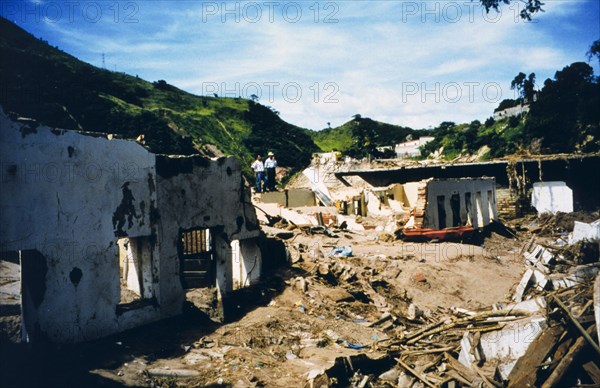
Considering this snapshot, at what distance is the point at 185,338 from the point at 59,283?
3068mm

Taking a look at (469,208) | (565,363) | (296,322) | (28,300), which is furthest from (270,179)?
(565,363)

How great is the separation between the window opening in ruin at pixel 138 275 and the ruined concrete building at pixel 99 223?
0.09 feet

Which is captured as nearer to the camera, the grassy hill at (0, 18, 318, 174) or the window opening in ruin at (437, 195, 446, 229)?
the window opening in ruin at (437, 195, 446, 229)

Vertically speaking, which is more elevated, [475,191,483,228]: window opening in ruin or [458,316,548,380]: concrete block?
[475,191,483,228]: window opening in ruin

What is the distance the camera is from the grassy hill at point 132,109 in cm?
3005

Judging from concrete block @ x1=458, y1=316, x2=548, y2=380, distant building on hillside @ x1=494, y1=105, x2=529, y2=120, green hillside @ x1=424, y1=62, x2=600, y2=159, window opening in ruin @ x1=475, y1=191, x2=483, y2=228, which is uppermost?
distant building on hillside @ x1=494, y1=105, x2=529, y2=120

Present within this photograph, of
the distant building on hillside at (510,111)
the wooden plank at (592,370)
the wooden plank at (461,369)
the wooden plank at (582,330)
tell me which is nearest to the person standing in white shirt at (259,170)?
the wooden plank at (461,369)

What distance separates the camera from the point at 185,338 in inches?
384

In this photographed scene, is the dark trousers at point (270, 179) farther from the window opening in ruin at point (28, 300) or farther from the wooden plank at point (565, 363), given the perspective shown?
the wooden plank at point (565, 363)

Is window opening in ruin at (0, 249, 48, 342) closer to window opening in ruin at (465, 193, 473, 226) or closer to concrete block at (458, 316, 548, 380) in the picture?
concrete block at (458, 316, 548, 380)

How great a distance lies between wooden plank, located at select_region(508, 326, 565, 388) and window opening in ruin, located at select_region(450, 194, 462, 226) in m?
15.8

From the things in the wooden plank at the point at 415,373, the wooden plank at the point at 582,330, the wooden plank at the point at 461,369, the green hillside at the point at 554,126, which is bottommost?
the wooden plank at the point at 415,373

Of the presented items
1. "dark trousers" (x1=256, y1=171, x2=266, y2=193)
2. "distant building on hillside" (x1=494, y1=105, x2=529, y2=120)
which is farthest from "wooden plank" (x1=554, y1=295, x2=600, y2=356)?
"distant building on hillside" (x1=494, y1=105, x2=529, y2=120)

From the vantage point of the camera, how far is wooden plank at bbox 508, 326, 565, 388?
20.3 feet
